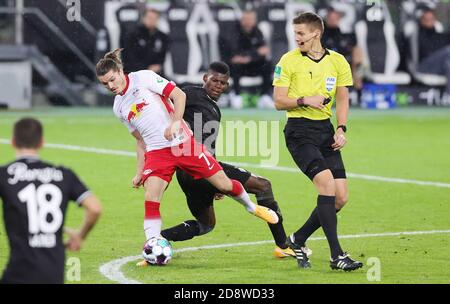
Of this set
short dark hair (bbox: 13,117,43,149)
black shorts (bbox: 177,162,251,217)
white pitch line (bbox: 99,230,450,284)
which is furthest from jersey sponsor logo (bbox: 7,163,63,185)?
black shorts (bbox: 177,162,251,217)

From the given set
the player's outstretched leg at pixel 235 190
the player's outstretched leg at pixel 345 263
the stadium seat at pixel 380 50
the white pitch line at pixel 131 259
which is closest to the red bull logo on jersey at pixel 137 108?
the player's outstretched leg at pixel 235 190

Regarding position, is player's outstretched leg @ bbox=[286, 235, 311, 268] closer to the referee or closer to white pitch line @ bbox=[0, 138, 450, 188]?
the referee

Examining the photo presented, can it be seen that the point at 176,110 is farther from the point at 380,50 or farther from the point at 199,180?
the point at 380,50

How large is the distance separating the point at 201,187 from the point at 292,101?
1511mm

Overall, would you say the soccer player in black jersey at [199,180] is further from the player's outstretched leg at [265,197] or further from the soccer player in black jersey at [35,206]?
the soccer player in black jersey at [35,206]

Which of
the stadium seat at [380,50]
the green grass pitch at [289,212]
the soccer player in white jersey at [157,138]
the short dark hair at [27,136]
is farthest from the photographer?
the stadium seat at [380,50]

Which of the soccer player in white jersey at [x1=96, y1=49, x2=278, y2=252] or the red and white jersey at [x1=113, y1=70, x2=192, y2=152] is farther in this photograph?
the red and white jersey at [x1=113, y1=70, x2=192, y2=152]

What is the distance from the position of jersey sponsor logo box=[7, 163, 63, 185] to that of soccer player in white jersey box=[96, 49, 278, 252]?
372cm

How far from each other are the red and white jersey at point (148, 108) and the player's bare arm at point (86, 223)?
12.6 ft

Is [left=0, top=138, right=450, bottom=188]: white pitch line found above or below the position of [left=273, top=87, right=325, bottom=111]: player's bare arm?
below

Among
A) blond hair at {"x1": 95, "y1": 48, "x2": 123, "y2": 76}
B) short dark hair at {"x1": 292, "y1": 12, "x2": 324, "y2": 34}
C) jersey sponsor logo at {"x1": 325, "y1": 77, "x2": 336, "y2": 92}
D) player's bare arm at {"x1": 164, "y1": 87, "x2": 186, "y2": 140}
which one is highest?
short dark hair at {"x1": 292, "y1": 12, "x2": 324, "y2": 34}

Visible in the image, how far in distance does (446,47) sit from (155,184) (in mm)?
22008

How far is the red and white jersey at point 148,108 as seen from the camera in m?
12.4

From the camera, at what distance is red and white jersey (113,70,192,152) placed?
12406mm
